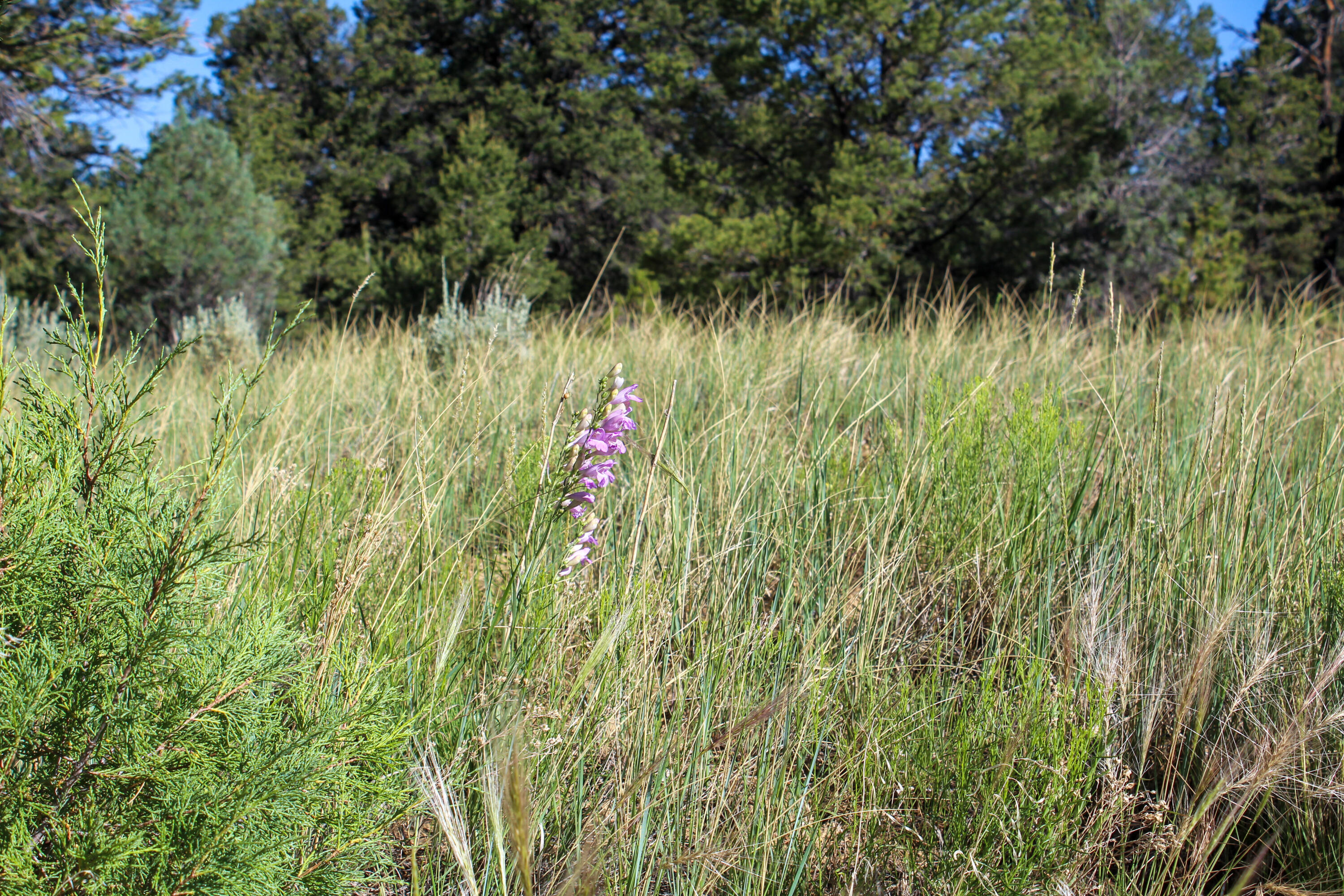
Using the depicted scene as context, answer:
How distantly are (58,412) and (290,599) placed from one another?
0.36 m

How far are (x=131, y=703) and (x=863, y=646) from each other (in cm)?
111

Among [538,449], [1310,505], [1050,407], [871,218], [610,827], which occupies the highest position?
[871,218]

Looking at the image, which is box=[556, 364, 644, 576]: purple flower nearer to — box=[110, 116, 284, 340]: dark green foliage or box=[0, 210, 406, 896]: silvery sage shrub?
box=[0, 210, 406, 896]: silvery sage shrub

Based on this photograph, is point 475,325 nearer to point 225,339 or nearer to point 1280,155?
point 225,339

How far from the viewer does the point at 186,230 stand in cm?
1087

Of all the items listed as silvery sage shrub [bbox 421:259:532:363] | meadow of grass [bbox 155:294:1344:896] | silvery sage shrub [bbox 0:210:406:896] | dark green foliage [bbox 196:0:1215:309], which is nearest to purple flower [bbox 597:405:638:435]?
meadow of grass [bbox 155:294:1344:896]

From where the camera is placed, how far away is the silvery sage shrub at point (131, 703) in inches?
33.5

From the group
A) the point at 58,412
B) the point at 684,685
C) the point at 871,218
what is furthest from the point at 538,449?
the point at 871,218

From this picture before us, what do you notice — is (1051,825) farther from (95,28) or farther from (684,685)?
(95,28)

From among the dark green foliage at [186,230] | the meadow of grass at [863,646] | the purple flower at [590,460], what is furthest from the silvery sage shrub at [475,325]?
the dark green foliage at [186,230]

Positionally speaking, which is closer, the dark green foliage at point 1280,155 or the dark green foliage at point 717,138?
the dark green foliage at point 717,138

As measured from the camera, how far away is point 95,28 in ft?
27.2

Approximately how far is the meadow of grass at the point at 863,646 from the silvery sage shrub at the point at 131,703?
13cm

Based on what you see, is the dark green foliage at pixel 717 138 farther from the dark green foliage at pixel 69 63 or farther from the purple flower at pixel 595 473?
the purple flower at pixel 595 473
